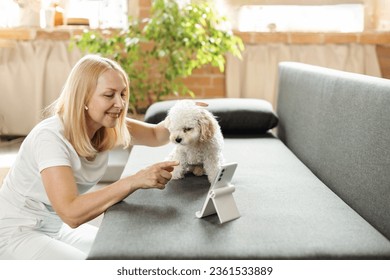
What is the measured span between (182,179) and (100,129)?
14.5 inches

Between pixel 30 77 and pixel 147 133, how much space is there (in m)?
2.39

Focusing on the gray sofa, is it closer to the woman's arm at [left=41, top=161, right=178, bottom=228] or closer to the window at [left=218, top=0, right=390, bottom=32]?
the woman's arm at [left=41, top=161, right=178, bottom=228]

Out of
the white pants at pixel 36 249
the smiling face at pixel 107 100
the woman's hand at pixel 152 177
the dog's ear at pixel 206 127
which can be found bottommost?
the white pants at pixel 36 249

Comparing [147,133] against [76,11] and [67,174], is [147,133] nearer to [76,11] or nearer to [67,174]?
[67,174]

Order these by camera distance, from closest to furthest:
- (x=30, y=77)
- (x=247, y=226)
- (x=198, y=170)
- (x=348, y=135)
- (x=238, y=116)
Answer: (x=247, y=226), (x=348, y=135), (x=198, y=170), (x=238, y=116), (x=30, y=77)

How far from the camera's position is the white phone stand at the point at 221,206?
1517mm

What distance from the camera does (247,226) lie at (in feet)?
4.92

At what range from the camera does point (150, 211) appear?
1.62 metres

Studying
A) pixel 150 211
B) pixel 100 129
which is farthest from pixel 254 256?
pixel 100 129

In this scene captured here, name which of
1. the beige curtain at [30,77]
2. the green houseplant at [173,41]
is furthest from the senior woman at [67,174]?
the beige curtain at [30,77]

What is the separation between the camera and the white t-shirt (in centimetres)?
158

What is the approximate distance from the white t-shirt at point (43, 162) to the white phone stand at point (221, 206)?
435 millimetres

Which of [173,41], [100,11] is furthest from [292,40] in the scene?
[100,11]

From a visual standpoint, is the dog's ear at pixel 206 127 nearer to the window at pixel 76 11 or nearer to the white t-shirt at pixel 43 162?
the white t-shirt at pixel 43 162
